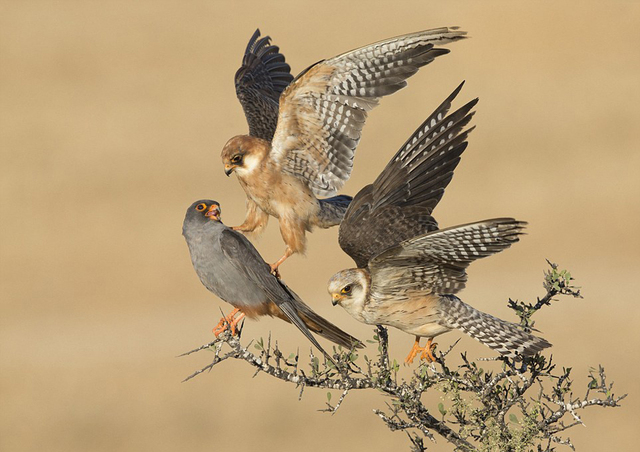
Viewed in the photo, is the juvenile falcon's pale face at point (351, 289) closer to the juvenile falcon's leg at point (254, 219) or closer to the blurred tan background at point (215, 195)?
the juvenile falcon's leg at point (254, 219)

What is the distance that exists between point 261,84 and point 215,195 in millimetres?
11139

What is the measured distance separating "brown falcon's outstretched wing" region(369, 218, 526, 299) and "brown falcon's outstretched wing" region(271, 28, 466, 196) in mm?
1566

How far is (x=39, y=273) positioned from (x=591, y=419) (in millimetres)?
12204

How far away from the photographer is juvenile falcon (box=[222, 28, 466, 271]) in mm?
7938

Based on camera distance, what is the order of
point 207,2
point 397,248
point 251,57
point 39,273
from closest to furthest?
point 397,248 → point 251,57 → point 39,273 → point 207,2

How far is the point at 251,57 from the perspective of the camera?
10695 millimetres

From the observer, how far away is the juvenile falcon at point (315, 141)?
7.94 meters

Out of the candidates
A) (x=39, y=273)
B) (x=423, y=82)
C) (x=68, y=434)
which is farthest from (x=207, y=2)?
(x=68, y=434)

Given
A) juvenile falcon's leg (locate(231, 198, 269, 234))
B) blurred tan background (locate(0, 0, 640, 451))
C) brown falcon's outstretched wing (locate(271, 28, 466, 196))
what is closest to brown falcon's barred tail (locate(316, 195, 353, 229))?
brown falcon's outstretched wing (locate(271, 28, 466, 196))

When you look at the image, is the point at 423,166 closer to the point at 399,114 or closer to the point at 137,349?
the point at 137,349

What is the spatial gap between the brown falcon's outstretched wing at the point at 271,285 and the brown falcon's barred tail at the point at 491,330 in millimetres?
740

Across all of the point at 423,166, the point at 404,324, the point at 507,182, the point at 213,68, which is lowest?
the point at 404,324

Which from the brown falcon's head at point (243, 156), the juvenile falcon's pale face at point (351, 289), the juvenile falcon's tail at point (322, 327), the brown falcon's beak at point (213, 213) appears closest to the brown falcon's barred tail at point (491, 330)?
the juvenile falcon's pale face at point (351, 289)

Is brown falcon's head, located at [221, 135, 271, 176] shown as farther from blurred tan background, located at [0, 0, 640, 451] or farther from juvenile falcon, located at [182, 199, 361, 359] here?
blurred tan background, located at [0, 0, 640, 451]
